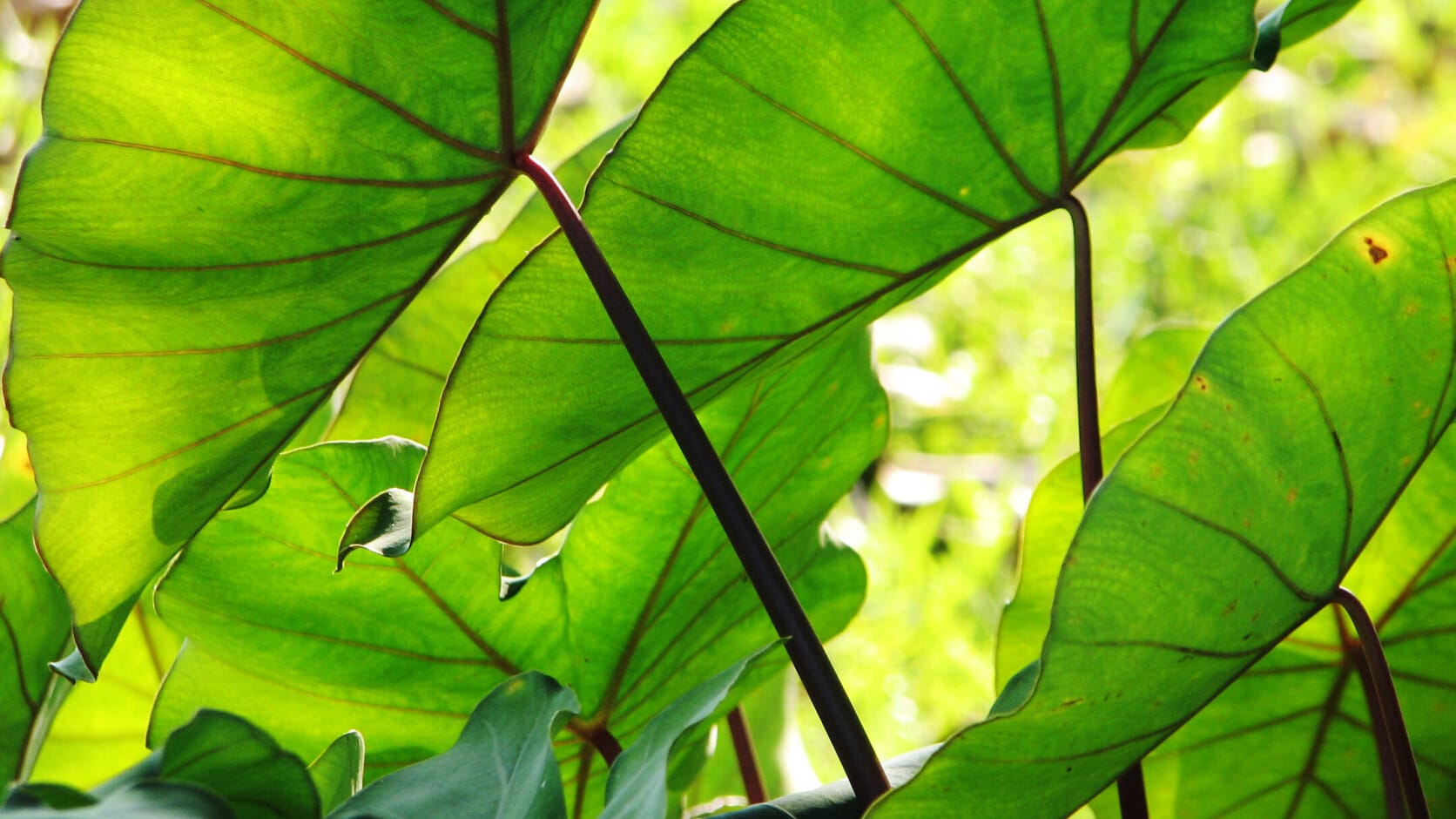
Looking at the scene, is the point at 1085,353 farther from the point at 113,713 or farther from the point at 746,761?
the point at 113,713

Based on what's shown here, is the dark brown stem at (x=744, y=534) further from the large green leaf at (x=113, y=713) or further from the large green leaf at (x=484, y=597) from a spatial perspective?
the large green leaf at (x=113, y=713)

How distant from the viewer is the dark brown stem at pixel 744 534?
51 cm

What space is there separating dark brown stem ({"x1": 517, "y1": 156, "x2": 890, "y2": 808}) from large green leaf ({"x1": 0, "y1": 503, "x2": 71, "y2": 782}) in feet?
1.27

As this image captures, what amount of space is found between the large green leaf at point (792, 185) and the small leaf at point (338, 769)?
108 mm

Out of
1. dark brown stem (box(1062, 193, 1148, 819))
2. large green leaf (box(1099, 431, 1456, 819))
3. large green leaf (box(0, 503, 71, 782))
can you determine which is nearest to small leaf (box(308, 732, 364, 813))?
large green leaf (box(0, 503, 71, 782))

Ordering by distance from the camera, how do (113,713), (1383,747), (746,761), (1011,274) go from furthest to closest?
(1011,274) → (113,713) → (746,761) → (1383,747)

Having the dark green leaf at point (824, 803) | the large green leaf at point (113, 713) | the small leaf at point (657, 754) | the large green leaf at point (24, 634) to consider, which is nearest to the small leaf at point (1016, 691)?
the dark green leaf at point (824, 803)

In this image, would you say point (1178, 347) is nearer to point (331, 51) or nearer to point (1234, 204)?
point (331, 51)

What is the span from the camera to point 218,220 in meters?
0.58

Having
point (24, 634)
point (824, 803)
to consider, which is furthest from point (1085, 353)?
point (24, 634)

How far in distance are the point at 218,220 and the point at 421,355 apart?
15.9 inches

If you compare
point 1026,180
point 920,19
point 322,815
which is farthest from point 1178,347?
point 322,815

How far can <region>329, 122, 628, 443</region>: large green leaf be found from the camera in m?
0.97

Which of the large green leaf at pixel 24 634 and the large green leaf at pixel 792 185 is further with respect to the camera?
the large green leaf at pixel 24 634
